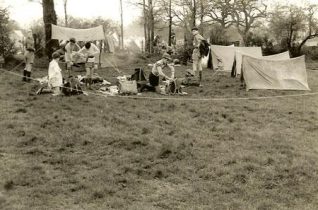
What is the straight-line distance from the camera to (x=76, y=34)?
2153 cm

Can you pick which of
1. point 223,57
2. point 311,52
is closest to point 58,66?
point 223,57

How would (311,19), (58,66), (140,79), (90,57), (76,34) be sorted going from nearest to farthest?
(58,66), (90,57), (140,79), (76,34), (311,19)

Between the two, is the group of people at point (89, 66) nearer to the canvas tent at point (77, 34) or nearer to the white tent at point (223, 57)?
the canvas tent at point (77, 34)

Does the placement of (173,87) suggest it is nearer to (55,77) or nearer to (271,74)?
(55,77)

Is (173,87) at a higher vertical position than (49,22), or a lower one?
lower

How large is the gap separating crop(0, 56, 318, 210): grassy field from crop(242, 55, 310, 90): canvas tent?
2963mm

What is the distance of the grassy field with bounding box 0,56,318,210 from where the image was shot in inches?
241

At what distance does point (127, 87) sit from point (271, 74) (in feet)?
17.6

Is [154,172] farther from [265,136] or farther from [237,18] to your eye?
[237,18]

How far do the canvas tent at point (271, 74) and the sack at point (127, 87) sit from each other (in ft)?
13.5

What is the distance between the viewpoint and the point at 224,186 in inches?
259

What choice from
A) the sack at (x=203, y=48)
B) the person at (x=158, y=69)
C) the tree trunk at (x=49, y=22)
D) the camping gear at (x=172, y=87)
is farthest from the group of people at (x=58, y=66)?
the tree trunk at (x=49, y=22)

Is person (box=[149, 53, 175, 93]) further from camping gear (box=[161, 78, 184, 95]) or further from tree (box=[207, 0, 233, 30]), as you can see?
tree (box=[207, 0, 233, 30])

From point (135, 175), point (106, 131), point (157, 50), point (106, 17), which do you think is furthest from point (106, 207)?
point (106, 17)
